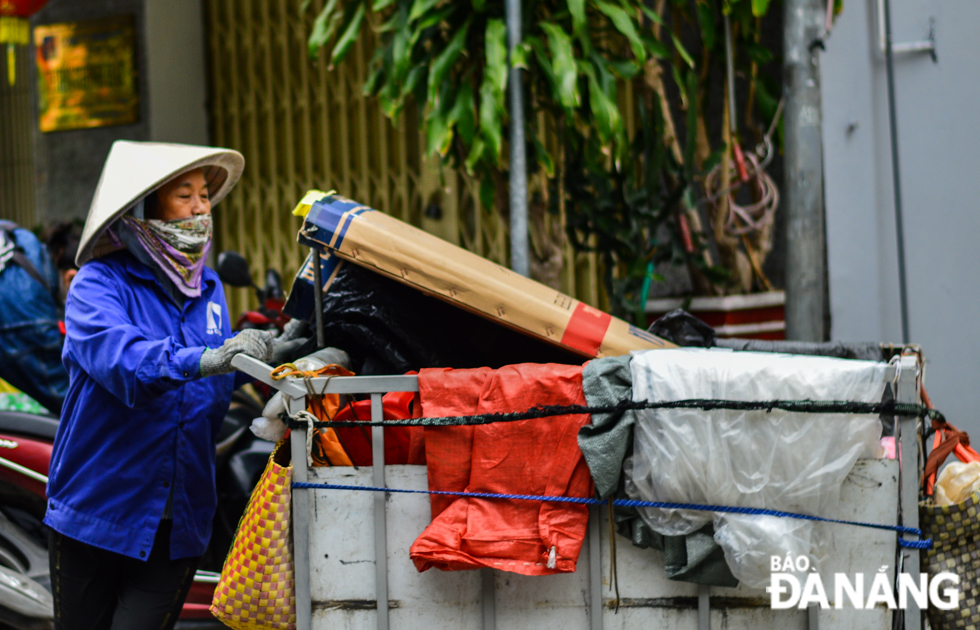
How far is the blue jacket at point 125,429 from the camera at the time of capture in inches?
81.8

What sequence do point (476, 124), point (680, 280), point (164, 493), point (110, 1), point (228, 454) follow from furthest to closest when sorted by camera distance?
point (110, 1) → point (680, 280) → point (476, 124) → point (228, 454) → point (164, 493)

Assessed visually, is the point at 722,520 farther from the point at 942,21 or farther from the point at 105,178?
the point at 942,21

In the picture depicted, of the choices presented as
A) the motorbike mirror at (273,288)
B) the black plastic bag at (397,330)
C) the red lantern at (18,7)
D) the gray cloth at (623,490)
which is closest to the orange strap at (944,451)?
the gray cloth at (623,490)

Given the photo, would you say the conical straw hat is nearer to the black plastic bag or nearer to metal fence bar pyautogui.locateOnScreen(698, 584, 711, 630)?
the black plastic bag

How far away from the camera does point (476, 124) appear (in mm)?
4023

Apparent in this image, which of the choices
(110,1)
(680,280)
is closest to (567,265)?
(680,280)

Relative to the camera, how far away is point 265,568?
1.92 m

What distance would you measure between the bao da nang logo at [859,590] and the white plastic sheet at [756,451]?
36mm

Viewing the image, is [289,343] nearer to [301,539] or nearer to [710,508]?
[301,539]

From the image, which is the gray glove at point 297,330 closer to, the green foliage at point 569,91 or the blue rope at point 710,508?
the blue rope at point 710,508

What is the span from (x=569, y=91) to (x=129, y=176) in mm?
1882

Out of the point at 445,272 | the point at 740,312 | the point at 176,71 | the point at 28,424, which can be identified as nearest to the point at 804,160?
the point at 740,312

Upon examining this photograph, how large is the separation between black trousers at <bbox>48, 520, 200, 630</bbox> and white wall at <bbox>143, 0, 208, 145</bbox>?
4946 millimetres

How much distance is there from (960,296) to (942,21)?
1347mm
